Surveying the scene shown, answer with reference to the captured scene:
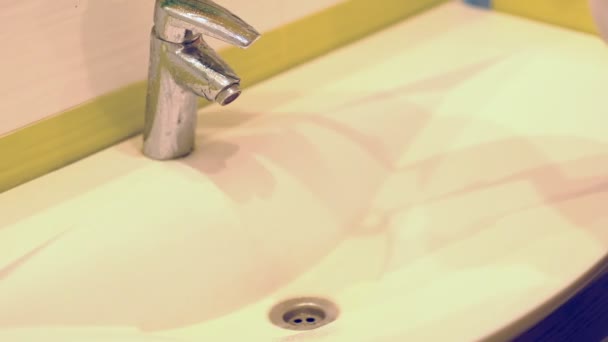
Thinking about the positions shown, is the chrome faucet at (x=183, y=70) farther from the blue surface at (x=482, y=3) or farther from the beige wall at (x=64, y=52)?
the blue surface at (x=482, y=3)

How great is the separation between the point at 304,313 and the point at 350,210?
0.41 feet

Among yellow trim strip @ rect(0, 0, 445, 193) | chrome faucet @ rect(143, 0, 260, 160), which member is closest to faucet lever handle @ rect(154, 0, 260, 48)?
chrome faucet @ rect(143, 0, 260, 160)

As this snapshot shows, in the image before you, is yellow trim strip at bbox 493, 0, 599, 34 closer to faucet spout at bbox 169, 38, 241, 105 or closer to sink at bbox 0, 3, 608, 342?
sink at bbox 0, 3, 608, 342

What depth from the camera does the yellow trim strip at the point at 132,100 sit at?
34.4 inches

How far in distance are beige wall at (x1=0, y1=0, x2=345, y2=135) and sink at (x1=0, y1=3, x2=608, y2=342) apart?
69 mm

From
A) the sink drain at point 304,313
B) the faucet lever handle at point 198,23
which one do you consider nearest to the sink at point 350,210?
the sink drain at point 304,313

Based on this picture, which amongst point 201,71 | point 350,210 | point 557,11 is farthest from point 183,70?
point 557,11

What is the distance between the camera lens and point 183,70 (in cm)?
85

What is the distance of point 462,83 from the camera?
3.51ft

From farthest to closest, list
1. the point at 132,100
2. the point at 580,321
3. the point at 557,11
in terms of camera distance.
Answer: the point at 557,11
the point at 132,100
the point at 580,321

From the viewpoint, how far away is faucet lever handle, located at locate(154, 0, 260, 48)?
2.61ft

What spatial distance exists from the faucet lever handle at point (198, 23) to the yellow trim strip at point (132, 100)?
0.11 m

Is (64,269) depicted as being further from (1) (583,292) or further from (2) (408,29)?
(2) (408,29)

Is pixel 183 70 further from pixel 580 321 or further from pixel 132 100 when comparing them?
pixel 580 321
